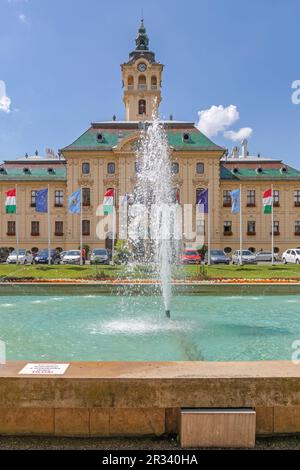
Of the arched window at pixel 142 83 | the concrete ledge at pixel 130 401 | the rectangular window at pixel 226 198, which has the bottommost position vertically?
the concrete ledge at pixel 130 401

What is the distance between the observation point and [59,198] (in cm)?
5225

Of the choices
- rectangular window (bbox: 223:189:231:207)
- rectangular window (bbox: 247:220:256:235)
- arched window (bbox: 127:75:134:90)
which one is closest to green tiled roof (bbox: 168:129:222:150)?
rectangular window (bbox: 223:189:231:207)

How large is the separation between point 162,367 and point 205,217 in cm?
4660

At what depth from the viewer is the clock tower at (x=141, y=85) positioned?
200ft

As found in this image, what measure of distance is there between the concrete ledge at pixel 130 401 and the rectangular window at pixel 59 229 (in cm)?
4877

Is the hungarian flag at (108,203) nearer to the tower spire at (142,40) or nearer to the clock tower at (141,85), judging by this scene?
the clock tower at (141,85)

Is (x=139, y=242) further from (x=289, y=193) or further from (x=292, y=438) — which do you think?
(x=292, y=438)

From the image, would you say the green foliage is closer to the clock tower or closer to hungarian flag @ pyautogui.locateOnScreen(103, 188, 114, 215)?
hungarian flag @ pyautogui.locateOnScreen(103, 188, 114, 215)

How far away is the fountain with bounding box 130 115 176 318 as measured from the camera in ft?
57.4

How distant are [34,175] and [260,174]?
28.1 meters

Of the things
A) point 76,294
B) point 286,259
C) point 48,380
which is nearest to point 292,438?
point 48,380

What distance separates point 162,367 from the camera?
3994 mm

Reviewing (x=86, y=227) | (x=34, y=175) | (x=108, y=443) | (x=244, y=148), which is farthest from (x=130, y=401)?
(x=244, y=148)

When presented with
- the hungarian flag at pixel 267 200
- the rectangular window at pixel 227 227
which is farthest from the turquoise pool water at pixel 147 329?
the rectangular window at pixel 227 227
